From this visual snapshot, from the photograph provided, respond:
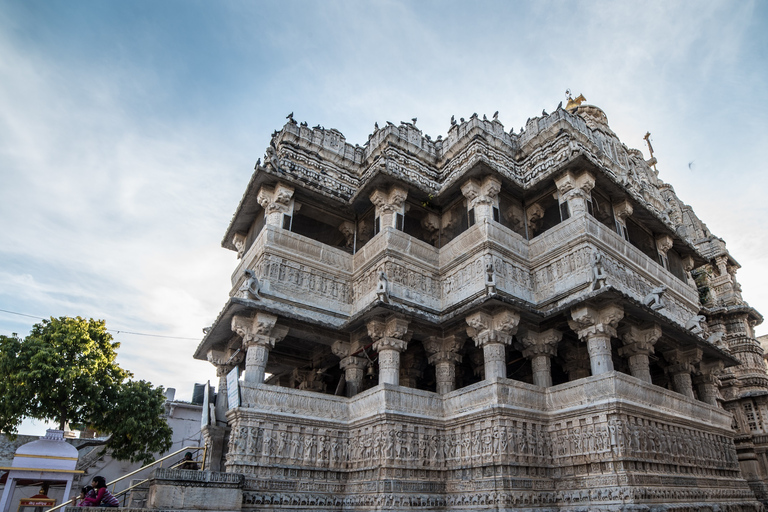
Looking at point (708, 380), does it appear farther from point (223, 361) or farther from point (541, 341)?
point (223, 361)

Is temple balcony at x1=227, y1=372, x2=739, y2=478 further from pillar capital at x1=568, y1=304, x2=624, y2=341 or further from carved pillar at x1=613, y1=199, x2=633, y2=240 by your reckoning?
carved pillar at x1=613, y1=199, x2=633, y2=240

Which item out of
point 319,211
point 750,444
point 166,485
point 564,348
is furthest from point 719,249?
point 166,485

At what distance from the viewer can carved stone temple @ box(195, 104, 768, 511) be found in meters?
12.5

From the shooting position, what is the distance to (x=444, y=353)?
15703mm

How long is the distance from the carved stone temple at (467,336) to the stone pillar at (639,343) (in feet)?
0.19

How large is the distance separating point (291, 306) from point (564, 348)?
873cm

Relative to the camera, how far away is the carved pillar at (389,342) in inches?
571

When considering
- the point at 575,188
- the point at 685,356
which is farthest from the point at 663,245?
the point at 575,188

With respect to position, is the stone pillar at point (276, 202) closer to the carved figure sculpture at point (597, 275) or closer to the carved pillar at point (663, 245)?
the carved figure sculpture at point (597, 275)

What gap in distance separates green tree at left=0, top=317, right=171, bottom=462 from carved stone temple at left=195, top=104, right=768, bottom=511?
541cm

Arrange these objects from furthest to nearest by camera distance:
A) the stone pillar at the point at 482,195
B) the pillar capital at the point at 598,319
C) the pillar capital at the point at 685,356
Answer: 1. the pillar capital at the point at 685,356
2. the stone pillar at the point at 482,195
3. the pillar capital at the point at 598,319

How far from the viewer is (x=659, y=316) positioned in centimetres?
1430

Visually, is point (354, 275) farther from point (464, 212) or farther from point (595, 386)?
point (595, 386)

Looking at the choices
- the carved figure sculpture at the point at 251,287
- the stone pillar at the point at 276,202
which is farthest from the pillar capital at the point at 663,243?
the carved figure sculpture at the point at 251,287
